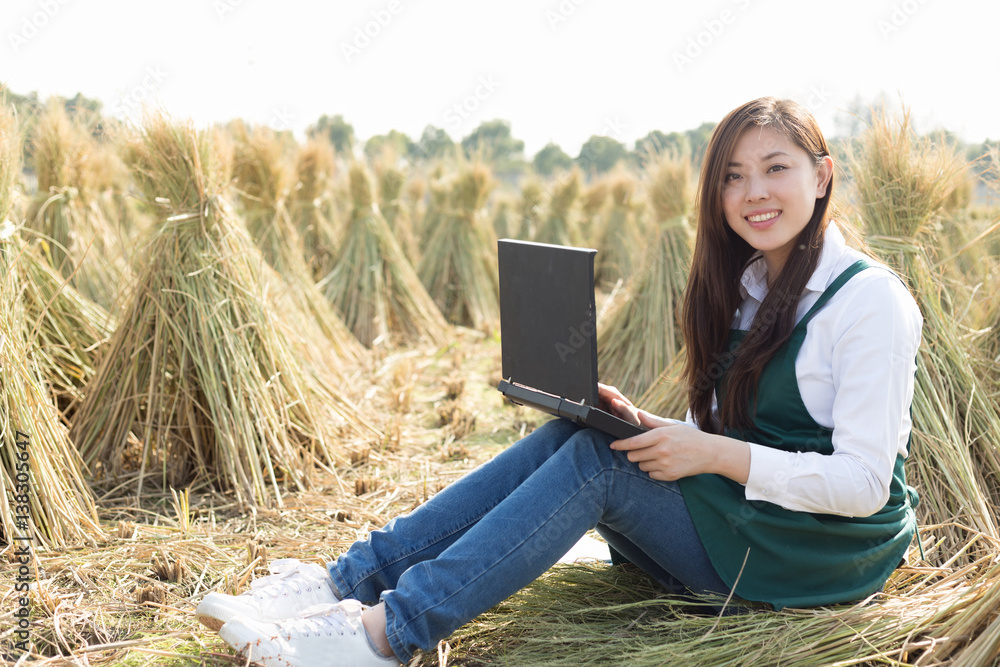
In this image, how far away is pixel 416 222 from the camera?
8367 millimetres

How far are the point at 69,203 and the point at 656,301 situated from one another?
3.47 meters

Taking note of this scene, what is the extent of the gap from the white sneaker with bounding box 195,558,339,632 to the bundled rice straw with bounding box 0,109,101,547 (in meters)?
0.81

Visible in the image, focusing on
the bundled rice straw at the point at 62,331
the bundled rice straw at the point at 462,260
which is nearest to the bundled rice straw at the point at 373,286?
the bundled rice straw at the point at 462,260

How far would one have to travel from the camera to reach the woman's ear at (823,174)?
5.09ft

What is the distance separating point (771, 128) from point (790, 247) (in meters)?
0.25

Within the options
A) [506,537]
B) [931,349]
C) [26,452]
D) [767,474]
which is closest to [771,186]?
[767,474]

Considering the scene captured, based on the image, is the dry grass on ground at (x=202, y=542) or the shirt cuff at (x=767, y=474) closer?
the shirt cuff at (x=767, y=474)

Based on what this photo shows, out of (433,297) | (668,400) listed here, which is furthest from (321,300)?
(668,400)

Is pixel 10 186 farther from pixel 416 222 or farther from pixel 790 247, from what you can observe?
pixel 416 222

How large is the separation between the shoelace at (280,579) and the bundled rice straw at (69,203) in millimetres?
3145

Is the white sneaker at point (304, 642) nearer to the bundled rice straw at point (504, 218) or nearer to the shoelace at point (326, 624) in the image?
the shoelace at point (326, 624)

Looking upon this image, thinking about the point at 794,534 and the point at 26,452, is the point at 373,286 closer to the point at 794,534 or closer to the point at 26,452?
the point at 26,452

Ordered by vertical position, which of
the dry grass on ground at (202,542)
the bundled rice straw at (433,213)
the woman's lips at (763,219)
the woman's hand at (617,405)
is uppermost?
the bundled rice straw at (433,213)

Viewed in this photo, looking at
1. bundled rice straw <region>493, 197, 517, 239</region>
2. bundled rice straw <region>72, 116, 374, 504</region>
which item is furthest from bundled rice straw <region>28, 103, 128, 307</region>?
bundled rice straw <region>493, 197, 517, 239</region>
